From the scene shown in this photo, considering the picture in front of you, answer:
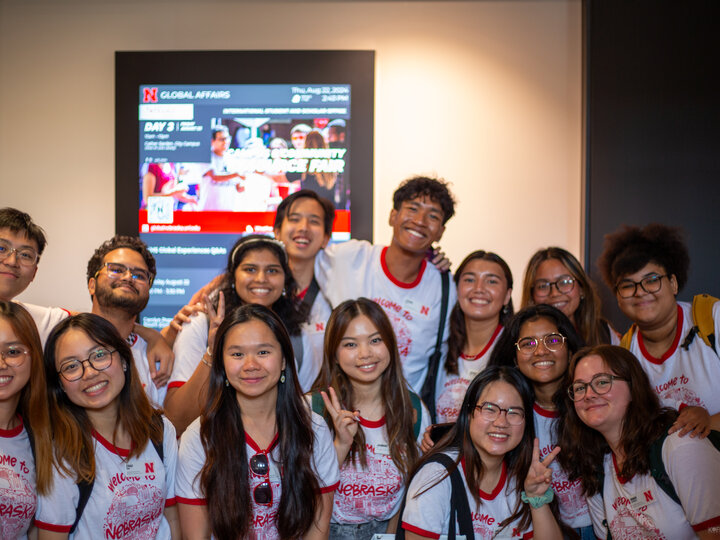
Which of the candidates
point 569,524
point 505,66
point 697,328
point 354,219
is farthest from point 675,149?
point 569,524

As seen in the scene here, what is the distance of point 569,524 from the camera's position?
288cm

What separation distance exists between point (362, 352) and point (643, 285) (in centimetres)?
140

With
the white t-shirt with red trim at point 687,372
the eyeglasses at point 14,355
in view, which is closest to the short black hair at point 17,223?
the eyeglasses at point 14,355

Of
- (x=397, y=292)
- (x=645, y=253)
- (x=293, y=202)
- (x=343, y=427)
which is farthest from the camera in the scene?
(x=293, y=202)

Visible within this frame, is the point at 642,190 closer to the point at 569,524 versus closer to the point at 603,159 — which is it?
the point at 603,159

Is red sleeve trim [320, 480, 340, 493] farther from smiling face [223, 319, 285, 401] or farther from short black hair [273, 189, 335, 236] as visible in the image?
short black hair [273, 189, 335, 236]

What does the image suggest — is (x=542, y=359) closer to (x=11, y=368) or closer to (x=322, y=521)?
(x=322, y=521)

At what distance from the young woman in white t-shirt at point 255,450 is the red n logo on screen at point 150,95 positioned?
2641 millimetres

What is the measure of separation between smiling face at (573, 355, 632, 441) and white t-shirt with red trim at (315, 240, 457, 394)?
3.43ft

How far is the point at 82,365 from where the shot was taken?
101 inches

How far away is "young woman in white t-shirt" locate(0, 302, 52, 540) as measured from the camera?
2361 mm

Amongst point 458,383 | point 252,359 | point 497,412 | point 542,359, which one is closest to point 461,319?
point 458,383

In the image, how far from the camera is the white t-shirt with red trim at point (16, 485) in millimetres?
2336

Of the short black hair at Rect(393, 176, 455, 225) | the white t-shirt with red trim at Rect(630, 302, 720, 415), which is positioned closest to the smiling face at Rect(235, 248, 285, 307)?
the short black hair at Rect(393, 176, 455, 225)
